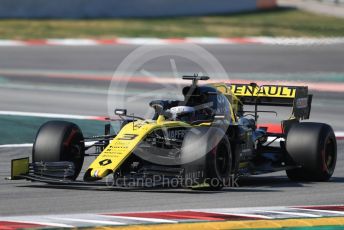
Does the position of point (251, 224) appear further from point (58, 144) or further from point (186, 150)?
point (58, 144)

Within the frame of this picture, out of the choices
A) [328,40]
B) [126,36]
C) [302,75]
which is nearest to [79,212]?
[302,75]

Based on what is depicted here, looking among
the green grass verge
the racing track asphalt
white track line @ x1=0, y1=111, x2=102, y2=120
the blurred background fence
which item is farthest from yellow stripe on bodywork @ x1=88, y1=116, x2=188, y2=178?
the blurred background fence

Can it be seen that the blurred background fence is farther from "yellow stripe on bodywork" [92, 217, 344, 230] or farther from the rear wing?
"yellow stripe on bodywork" [92, 217, 344, 230]

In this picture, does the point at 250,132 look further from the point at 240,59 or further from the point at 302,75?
the point at 240,59

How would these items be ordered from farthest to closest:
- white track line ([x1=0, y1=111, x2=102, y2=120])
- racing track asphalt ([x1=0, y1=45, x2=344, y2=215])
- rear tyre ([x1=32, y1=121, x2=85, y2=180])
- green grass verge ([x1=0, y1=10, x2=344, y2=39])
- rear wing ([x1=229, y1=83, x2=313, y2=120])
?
1. green grass verge ([x1=0, y1=10, x2=344, y2=39])
2. white track line ([x1=0, y1=111, x2=102, y2=120])
3. rear wing ([x1=229, y1=83, x2=313, y2=120])
4. rear tyre ([x1=32, y1=121, x2=85, y2=180])
5. racing track asphalt ([x1=0, y1=45, x2=344, y2=215])

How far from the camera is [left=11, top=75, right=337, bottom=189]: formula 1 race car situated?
1234 cm

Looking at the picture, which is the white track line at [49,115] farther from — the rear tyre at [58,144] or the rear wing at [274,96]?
the rear tyre at [58,144]

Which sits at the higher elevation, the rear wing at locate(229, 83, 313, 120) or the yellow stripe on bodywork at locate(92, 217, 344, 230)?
the rear wing at locate(229, 83, 313, 120)

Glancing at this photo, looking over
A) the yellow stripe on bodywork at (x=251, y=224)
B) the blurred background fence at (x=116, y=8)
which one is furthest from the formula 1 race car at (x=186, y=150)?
the blurred background fence at (x=116, y=8)

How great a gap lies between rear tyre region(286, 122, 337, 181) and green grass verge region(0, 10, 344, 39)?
67.7 ft

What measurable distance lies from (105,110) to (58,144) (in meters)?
10.7

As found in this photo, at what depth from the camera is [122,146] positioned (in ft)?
41.0

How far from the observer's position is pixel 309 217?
33.6 feet

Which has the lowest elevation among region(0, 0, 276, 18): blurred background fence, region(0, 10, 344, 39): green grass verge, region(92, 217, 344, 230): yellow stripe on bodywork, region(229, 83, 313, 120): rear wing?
region(92, 217, 344, 230): yellow stripe on bodywork
